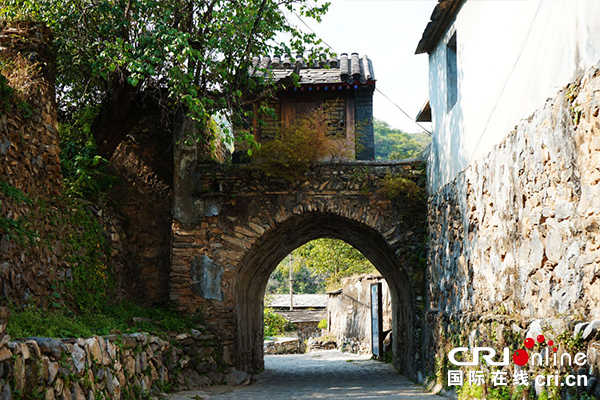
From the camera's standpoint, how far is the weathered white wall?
418 cm

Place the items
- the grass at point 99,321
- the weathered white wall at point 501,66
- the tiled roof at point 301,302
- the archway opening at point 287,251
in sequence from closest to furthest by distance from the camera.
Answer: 1. the weathered white wall at point 501,66
2. the grass at point 99,321
3. the archway opening at point 287,251
4. the tiled roof at point 301,302

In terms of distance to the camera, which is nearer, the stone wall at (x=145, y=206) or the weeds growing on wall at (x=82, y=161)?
the weeds growing on wall at (x=82, y=161)

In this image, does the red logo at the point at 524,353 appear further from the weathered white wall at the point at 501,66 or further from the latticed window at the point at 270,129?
the latticed window at the point at 270,129

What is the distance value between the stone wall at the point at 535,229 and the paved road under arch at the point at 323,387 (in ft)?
4.06

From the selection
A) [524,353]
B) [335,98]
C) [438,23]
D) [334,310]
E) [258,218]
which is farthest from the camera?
[334,310]

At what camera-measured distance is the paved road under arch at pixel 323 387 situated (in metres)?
7.18

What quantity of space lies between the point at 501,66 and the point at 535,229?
186cm

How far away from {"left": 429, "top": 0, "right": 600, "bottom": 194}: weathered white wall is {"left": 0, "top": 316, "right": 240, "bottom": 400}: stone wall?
13.7 feet

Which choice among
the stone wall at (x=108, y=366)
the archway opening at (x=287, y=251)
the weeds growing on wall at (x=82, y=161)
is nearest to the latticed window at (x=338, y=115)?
the archway opening at (x=287, y=251)

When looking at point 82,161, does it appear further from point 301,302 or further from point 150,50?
point 301,302

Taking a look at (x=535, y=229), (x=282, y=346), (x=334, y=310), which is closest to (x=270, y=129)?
(x=535, y=229)

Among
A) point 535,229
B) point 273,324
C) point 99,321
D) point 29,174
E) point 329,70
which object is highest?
point 329,70

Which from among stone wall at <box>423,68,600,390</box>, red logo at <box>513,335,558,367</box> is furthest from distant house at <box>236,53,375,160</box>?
red logo at <box>513,335,558,367</box>

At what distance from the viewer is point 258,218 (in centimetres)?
939
